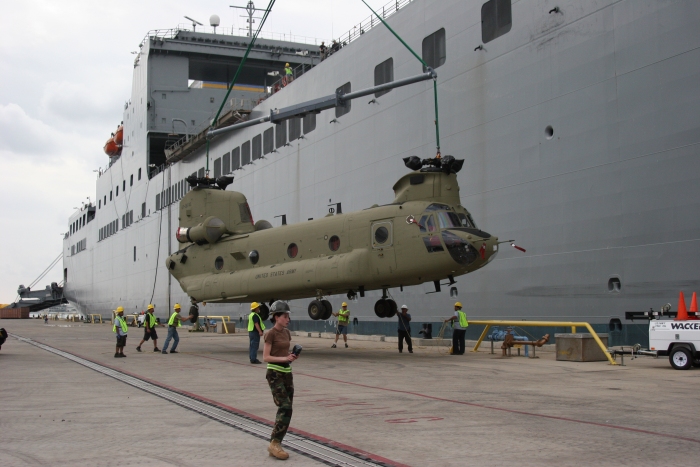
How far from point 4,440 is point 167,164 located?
46.9 metres

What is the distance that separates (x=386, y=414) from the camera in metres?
9.54

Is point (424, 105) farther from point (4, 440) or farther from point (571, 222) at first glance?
point (4, 440)

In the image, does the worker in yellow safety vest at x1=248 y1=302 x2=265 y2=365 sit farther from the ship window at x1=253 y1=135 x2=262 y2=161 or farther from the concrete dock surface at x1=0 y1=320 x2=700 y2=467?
the ship window at x1=253 y1=135 x2=262 y2=161

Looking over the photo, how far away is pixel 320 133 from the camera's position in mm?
31719

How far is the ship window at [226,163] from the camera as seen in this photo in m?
42.5

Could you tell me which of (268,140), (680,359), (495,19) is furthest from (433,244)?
(268,140)

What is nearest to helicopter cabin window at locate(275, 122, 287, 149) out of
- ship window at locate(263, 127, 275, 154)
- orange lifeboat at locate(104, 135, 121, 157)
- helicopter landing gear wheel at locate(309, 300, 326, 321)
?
ship window at locate(263, 127, 275, 154)

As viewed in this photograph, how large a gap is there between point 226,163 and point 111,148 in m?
32.9

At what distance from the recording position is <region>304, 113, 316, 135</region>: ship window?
107 feet

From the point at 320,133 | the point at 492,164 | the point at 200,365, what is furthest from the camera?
the point at 320,133

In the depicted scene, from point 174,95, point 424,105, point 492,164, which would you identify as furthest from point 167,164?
point 492,164

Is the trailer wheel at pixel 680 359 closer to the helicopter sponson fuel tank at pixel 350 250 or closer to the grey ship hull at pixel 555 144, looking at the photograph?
the grey ship hull at pixel 555 144

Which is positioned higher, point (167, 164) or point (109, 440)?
point (167, 164)

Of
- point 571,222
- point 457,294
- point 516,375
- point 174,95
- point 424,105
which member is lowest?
point 516,375
